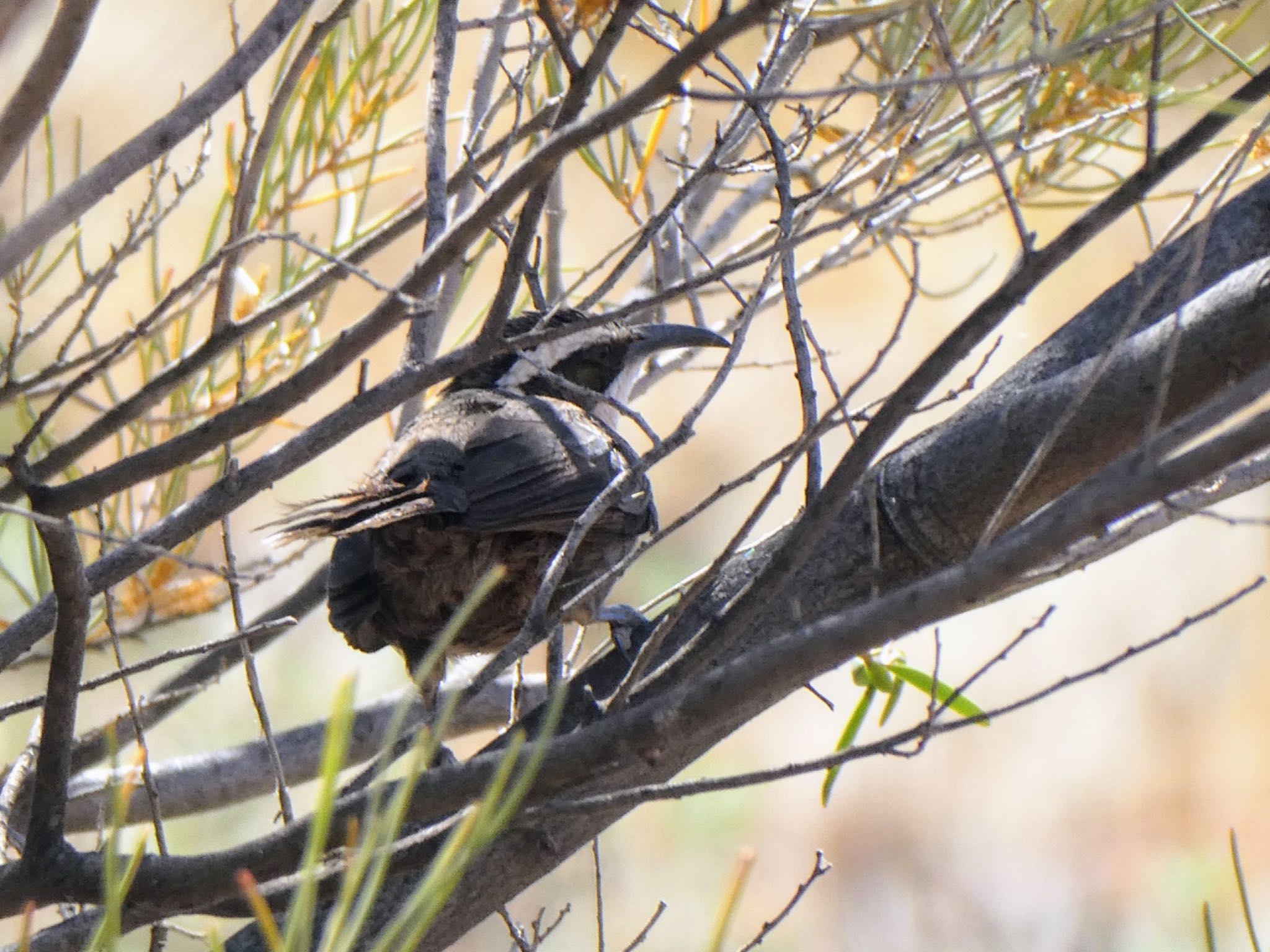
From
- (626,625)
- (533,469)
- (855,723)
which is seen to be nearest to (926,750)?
(626,625)

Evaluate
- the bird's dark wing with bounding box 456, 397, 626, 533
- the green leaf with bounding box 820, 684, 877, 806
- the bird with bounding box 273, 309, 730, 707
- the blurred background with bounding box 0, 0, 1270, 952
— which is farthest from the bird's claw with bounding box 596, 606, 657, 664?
the blurred background with bounding box 0, 0, 1270, 952

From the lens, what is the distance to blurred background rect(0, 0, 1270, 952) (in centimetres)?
725

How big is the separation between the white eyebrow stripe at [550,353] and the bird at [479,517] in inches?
1.1

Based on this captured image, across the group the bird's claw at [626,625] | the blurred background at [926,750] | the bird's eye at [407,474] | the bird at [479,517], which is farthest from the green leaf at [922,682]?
the blurred background at [926,750]

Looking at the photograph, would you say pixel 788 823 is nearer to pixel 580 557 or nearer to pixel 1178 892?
pixel 1178 892

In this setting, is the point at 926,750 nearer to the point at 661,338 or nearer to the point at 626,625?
the point at 661,338

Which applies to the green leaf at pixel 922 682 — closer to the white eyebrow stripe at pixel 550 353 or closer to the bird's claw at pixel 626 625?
the bird's claw at pixel 626 625

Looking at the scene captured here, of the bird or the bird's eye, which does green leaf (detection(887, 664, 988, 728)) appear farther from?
the bird's eye

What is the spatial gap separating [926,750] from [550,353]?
4858mm

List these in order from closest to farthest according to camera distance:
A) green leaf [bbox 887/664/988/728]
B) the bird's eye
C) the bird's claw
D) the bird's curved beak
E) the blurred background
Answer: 1. green leaf [bbox 887/664/988/728]
2. the bird's claw
3. the bird's eye
4. the bird's curved beak
5. the blurred background

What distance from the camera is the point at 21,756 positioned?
A: 97.3 inches

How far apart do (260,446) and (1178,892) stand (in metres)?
5.33

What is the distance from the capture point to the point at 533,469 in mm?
3393

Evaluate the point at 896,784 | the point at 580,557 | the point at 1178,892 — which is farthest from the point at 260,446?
the point at 1178,892
